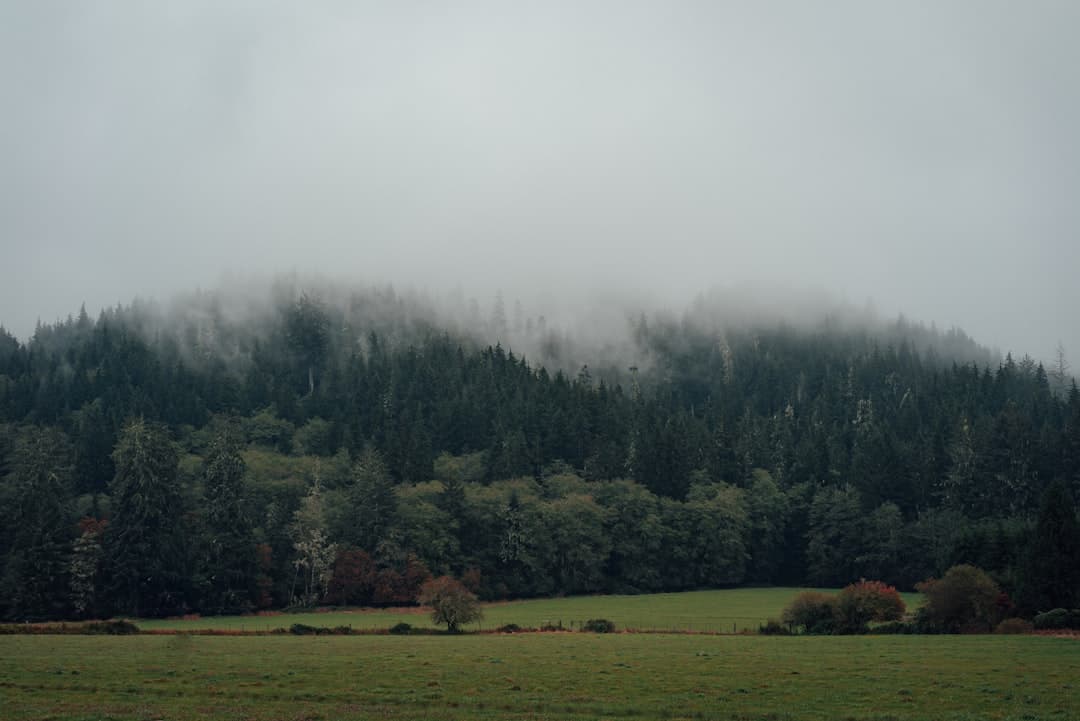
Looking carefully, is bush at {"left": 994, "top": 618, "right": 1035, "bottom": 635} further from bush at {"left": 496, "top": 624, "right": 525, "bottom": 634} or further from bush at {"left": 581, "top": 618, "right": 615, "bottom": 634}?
bush at {"left": 496, "top": 624, "right": 525, "bottom": 634}

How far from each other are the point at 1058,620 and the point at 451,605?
154ft

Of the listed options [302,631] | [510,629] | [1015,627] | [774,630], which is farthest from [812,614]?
[302,631]

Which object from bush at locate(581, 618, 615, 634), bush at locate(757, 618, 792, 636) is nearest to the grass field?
bush at locate(757, 618, 792, 636)

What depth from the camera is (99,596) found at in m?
105

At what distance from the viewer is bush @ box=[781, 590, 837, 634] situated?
75312 mm

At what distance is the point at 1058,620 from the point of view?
6575 cm

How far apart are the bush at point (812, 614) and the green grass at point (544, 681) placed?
16342 mm

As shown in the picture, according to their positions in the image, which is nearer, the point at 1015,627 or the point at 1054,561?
the point at 1015,627

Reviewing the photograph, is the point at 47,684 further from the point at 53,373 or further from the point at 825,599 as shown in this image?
the point at 53,373

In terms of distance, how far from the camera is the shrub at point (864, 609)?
73.8 metres

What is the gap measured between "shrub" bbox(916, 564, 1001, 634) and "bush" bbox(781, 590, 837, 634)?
7701 millimetres

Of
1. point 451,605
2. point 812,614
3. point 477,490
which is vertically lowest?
point 812,614

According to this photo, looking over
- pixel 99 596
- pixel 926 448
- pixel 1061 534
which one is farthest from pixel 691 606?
pixel 99 596

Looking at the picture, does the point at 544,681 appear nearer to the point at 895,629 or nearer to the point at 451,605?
the point at 451,605
